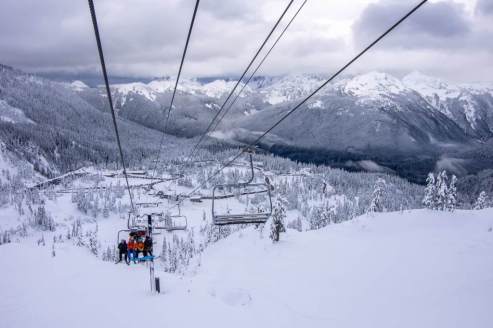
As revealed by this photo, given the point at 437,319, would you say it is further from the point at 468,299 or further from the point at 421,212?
the point at 421,212

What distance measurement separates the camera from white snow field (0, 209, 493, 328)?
15172 millimetres

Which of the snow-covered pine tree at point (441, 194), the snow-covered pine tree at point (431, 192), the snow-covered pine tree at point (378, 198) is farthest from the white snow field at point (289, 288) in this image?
the snow-covered pine tree at point (378, 198)

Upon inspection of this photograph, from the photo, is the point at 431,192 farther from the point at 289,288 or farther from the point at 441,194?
the point at 289,288

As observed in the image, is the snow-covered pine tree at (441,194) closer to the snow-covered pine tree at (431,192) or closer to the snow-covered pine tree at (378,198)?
the snow-covered pine tree at (431,192)

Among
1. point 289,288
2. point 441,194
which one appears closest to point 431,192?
point 441,194

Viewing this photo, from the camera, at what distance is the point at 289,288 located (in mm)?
20297

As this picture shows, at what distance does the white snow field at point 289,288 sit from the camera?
15.2 m

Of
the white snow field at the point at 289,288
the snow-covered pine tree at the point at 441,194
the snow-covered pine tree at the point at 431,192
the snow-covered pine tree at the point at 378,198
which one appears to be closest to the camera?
the white snow field at the point at 289,288

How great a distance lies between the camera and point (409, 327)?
15172mm

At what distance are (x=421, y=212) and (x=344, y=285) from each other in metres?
18.7

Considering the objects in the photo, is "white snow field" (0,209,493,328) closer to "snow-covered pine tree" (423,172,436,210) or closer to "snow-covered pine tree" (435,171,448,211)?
"snow-covered pine tree" (435,171,448,211)

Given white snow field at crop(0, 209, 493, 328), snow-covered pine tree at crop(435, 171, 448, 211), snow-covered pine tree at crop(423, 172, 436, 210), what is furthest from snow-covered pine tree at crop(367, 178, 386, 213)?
white snow field at crop(0, 209, 493, 328)

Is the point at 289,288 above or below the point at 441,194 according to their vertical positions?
below

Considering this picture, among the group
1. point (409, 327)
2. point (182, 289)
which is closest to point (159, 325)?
point (182, 289)
